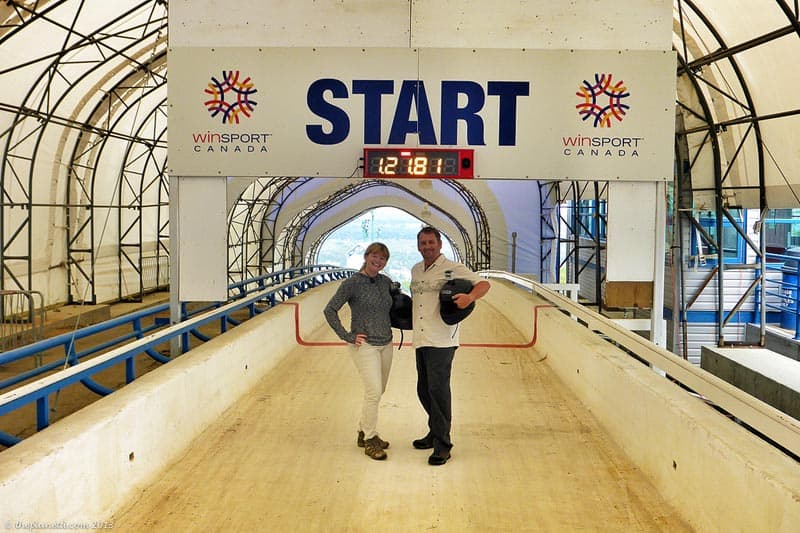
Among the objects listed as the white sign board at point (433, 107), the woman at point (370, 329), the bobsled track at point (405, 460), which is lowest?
the bobsled track at point (405, 460)

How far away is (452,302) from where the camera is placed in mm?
5375

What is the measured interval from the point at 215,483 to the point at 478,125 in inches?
181

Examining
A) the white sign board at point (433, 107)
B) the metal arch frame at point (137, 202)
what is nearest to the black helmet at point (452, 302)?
the white sign board at point (433, 107)

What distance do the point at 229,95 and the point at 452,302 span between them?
12.7 ft

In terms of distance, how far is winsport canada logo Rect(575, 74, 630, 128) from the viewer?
311 inches

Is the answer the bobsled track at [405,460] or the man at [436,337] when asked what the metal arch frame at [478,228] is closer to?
the bobsled track at [405,460]

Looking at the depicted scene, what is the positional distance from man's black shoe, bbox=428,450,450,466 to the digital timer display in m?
3.12

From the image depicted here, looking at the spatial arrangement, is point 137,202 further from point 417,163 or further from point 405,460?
point 405,460

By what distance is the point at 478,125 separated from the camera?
314 inches

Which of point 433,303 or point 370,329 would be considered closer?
point 433,303

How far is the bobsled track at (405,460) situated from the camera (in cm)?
389

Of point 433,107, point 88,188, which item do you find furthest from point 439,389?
point 88,188

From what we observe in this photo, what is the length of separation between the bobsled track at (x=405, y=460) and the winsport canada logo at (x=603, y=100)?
2.06 meters

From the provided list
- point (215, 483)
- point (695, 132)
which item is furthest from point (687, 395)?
point (695, 132)
